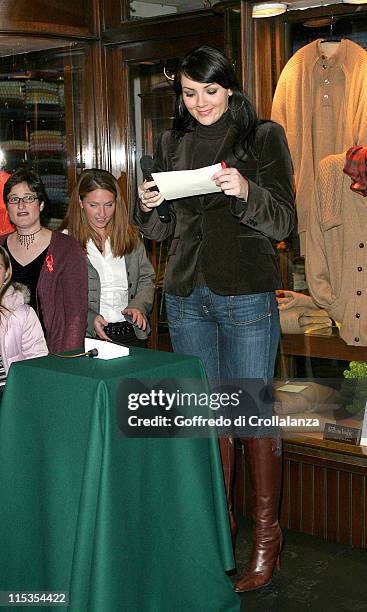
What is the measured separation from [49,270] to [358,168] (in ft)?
3.87

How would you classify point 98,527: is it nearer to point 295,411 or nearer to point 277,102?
point 295,411

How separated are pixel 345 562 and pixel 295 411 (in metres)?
0.61

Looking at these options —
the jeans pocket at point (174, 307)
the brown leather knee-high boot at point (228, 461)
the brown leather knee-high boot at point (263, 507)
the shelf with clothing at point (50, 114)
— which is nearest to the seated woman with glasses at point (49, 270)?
the jeans pocket at point (174, 307)

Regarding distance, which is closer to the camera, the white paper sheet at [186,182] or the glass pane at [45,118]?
the white paper sheet at [186,182]

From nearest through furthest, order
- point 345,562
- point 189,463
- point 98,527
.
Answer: point 98,527 < point 189,463 < point 345,562

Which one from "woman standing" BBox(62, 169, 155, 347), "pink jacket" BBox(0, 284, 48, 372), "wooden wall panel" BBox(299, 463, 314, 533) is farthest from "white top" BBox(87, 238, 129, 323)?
"wooden wall panel" BBox(299, 463, 314, 533)

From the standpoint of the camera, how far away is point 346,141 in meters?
3.34

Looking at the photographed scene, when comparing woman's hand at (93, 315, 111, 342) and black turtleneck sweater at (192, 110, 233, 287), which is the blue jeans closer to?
black turtleneck sweater at (192, 110, 233, 287)

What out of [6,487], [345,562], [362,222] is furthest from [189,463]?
[362,222]

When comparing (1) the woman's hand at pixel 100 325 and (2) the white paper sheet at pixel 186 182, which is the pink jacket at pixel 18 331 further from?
(2) the white paper sheet at pixel 186 182

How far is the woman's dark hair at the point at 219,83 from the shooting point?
246 cm

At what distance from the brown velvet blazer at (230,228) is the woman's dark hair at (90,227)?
0.83m

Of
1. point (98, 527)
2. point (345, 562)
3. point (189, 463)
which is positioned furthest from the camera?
point (345, 562)

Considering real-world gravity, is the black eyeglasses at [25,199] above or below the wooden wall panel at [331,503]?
above
